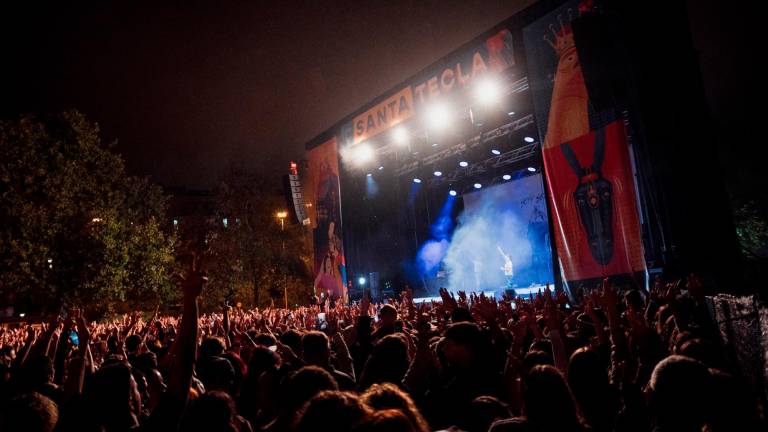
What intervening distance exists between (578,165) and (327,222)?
1545cm

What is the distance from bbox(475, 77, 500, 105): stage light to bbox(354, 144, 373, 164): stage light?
706cm

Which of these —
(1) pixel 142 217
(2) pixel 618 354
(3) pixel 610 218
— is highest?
(1) pixel 142 217

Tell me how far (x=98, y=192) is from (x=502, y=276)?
60.9 ft

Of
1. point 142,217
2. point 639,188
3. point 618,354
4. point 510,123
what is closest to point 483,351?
point 618,354

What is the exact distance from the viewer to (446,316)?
24.0 feet

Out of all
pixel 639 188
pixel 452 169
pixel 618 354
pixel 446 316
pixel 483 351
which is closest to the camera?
pixel 483 351

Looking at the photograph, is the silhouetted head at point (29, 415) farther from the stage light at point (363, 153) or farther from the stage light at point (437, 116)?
the stage light at point (363, 153)

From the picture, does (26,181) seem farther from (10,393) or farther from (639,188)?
(639,188)

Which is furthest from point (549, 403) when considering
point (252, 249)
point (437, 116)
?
point (252, 249)

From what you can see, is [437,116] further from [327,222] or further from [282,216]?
[282,216]

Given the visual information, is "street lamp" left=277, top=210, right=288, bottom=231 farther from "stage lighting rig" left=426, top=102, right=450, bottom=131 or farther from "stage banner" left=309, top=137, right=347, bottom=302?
"stage lighting rig" left=426, top=102, right=450, bottom=131

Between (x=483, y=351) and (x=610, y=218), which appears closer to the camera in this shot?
(x=483, y=351)

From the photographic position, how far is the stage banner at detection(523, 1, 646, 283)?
491 inches

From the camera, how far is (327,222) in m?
Result: 26.2
